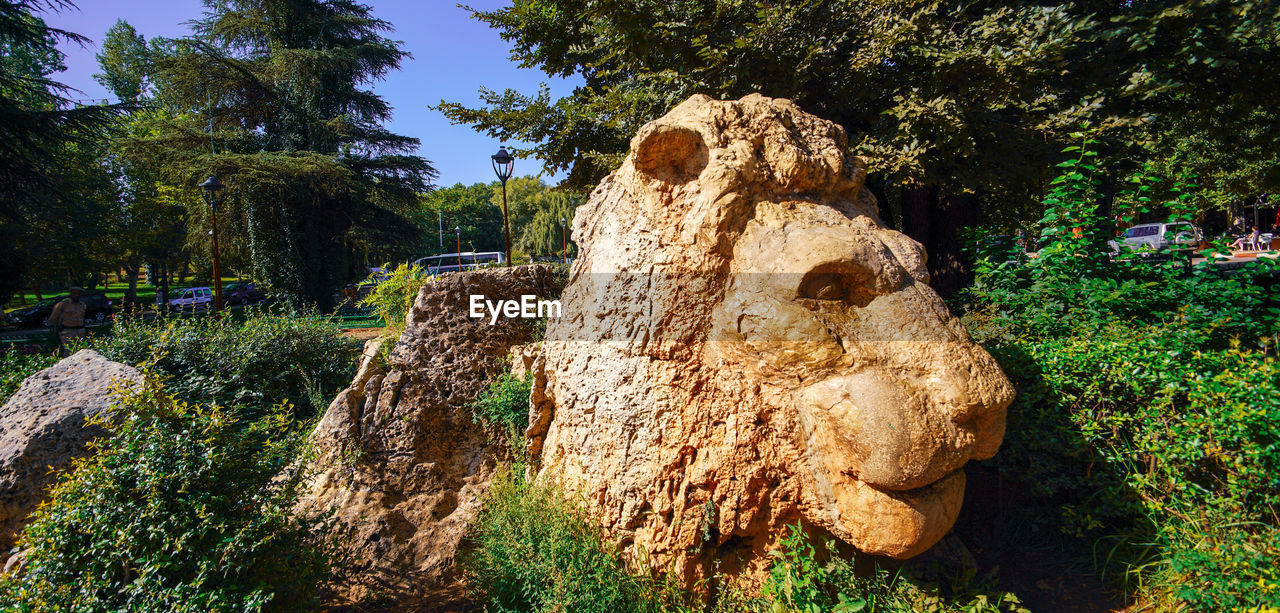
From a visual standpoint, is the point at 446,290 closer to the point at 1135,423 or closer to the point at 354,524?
the point at 354,524

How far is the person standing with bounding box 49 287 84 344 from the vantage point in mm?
9773

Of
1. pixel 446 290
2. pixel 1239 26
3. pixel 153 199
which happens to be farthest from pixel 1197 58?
pixel 153 199

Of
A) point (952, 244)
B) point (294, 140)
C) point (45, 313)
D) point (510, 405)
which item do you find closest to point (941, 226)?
point (952, 244)

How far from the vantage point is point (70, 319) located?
32.2 feet

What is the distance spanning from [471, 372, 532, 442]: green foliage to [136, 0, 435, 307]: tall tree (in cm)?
1726

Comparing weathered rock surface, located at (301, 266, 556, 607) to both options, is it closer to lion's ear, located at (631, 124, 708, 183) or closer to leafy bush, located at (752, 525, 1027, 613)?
lion's ear, located at (631, 124, 708, 183)

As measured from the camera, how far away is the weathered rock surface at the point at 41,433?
3.97m

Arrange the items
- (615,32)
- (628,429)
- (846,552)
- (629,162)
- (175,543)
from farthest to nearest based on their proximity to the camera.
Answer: (615,32) < (629,162) < (628,429) < (846,552) < (175,543)

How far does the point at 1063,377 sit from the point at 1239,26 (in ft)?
14.9

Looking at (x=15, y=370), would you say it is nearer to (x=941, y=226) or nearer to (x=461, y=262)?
(x=461, y=262)

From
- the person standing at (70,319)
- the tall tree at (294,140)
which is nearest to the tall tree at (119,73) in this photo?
the tall tree at (294,140)

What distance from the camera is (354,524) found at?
4047 mm

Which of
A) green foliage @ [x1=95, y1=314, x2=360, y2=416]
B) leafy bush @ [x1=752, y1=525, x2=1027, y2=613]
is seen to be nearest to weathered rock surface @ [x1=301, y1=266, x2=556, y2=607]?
green foliage @ [x1=95, y1=314, x2=360, y2=416]

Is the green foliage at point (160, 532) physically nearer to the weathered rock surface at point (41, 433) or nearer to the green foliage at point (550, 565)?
the green foliage at point (550, 565)
